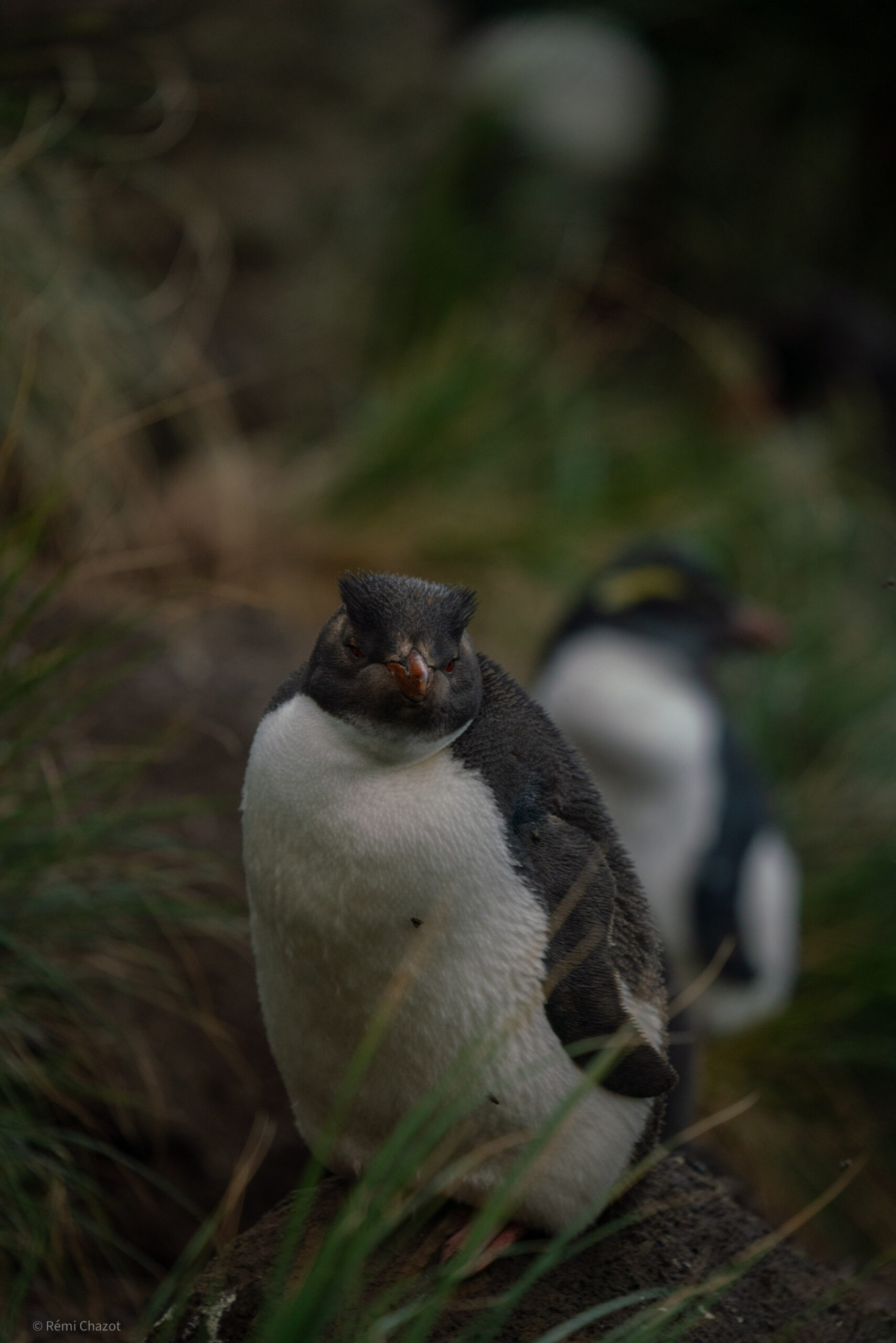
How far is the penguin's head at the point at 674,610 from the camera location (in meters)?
3.88

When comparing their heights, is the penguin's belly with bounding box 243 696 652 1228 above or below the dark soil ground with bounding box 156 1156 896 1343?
above

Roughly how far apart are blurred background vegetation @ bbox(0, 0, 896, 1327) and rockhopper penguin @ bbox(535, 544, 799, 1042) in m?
0.27

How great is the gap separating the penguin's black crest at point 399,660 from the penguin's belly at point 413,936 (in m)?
0.05

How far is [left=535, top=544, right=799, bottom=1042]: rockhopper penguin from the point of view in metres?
3.69

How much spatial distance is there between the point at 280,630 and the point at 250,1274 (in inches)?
103

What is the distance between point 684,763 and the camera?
368 centimetres

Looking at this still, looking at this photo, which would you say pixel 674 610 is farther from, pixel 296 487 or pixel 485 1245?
pixel 485 1245

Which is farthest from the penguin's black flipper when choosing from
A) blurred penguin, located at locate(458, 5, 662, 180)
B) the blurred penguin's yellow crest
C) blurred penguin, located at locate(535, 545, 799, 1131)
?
blurred penguin, located at locate(458, 5, 662, 180)

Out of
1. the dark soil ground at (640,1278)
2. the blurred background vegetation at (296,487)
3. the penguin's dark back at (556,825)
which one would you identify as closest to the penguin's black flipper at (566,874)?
the penguin's dark back at (556,825)

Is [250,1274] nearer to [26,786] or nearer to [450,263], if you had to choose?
[26,786]

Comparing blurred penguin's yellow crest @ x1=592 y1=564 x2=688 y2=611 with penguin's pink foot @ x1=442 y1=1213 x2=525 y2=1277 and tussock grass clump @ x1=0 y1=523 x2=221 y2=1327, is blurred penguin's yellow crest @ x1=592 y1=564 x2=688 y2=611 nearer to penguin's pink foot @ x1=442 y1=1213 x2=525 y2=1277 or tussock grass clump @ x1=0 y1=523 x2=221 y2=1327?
tussock grass clump @ x1=0 y1=523 x2=221 y2=1327

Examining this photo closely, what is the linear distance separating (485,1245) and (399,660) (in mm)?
777

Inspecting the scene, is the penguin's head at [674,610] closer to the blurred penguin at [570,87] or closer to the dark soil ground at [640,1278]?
the dark soil ground at [640,1278]

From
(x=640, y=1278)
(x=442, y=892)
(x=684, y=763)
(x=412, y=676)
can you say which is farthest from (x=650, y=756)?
(x=412, y=676)
